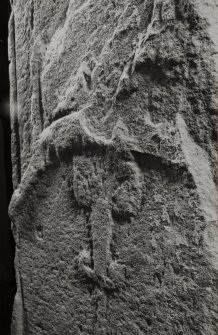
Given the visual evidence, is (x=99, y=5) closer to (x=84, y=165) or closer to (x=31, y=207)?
(x=84, y=165)

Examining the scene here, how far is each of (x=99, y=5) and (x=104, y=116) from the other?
0.28 meters

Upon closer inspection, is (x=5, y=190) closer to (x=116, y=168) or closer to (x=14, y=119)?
(x=14, y=119)

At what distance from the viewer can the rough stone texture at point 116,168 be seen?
31.6 inches

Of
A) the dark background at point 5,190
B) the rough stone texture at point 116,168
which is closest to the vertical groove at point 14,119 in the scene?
the rough stone texture at point 116,168

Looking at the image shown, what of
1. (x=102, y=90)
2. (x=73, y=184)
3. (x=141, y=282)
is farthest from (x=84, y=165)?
(x=141, y=282)

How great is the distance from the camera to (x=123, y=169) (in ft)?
3.05

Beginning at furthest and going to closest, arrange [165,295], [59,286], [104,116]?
[59,286], [104,116], [165,295]

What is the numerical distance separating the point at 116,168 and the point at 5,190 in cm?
141

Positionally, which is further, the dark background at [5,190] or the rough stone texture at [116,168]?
the dark background at [5,190]

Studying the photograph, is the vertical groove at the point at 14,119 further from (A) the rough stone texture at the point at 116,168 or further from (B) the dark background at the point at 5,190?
(B) the dark background at the point at 5,190

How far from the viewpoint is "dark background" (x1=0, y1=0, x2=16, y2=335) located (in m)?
1.97

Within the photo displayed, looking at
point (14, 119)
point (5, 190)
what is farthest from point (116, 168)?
point (5, 190)

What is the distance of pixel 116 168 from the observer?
3.11ft

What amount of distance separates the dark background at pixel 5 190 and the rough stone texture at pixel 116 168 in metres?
0.76
